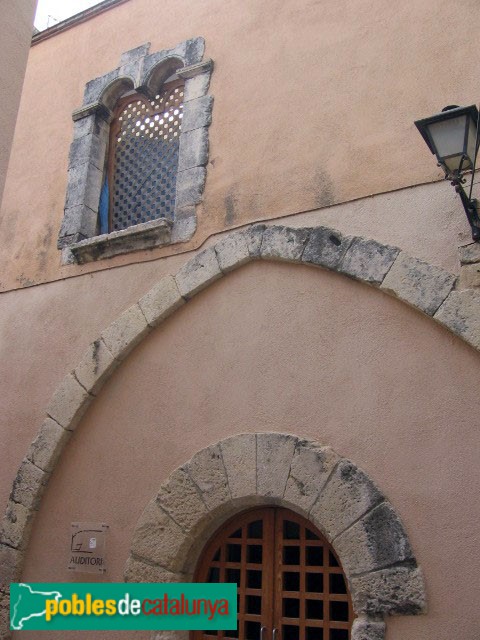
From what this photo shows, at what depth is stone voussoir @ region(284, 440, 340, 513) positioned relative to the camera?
138 inches

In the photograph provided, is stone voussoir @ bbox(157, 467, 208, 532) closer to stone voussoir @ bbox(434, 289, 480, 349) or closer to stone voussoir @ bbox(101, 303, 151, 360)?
stone voussoir @ bbox(101, 303, 151, 360)

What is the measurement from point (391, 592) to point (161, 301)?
229 centimetres

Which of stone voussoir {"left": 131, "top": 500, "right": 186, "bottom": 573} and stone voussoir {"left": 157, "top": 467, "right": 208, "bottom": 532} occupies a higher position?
stone voussoir {"left": 157, "top": 467, "right": 208, "bottom": 532}

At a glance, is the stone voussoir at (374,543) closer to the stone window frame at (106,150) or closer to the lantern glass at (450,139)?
the lantern glass at (450,139)

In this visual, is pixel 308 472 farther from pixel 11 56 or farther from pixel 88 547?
pixel 11 56

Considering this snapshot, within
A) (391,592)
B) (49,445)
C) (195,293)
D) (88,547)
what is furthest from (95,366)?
(391,592)

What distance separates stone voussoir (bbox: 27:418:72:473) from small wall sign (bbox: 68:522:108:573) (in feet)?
1.60

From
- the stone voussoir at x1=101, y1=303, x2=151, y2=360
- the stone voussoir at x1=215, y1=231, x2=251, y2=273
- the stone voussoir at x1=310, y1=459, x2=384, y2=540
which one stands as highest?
the stone voussoir at x1=215, y1=231, x2=251, y2=273

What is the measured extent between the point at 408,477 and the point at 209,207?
2.23 metres

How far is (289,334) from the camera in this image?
3.91 meters

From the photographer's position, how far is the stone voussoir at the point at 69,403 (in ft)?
15.0

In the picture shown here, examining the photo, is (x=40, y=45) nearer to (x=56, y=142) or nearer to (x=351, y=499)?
(x=56, y=142)

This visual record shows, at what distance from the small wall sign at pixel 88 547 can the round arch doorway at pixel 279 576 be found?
2.17 ft

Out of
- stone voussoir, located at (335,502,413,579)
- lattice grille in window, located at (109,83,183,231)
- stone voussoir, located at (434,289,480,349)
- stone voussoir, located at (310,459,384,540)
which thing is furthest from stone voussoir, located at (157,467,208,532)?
lattice grille in window, located at (109,83,183,231)
